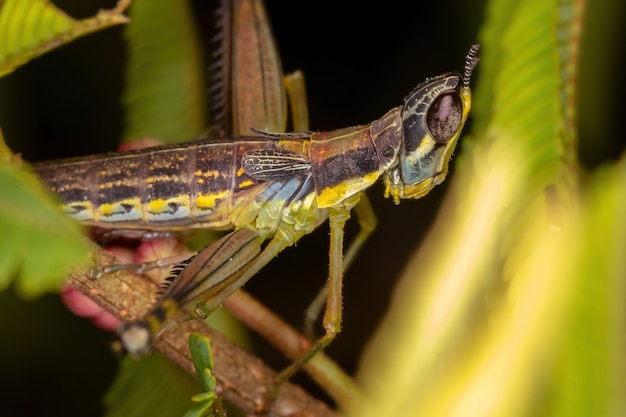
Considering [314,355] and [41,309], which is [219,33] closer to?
[41,309]

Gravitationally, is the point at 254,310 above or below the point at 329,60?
below

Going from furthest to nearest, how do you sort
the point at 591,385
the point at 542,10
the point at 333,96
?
the point at 333,96, the point at 542,10, the point at 591,385

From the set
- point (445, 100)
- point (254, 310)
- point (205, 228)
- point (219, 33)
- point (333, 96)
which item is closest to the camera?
point (254, 310)

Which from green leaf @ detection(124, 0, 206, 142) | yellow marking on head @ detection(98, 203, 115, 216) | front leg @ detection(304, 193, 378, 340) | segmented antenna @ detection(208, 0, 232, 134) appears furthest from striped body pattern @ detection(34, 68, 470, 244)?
segmented antenna @ detection(208, 0, 232, 134)

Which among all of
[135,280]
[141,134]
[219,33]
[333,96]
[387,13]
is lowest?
[135,280]

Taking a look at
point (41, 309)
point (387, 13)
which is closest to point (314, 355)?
point (41, 309)

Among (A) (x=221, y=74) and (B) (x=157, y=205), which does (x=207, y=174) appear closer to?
(B) (x=157, y=205)

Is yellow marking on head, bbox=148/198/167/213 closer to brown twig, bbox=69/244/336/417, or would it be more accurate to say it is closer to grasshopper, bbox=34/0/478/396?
grasshopper, bbox=34/0/478/396
